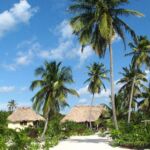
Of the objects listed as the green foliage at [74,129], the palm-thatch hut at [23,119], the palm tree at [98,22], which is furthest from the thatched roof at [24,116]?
the palm tree at [98,22]

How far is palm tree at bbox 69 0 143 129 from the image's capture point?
30.3 meters

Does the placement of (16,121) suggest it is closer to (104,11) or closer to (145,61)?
(145,61)

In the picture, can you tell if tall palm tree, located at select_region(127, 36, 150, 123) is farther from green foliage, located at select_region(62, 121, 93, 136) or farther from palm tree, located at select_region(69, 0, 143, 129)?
palm tree, located at select_region(69, 0, 143, 129)

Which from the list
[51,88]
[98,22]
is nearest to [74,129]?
[51,88]

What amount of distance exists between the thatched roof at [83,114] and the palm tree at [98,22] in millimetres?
31069

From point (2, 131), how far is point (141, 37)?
23131 millimetres

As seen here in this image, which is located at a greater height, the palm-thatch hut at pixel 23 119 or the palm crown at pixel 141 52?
the palm crown at pixel 141 52

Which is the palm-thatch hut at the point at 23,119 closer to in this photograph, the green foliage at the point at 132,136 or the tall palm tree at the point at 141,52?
the tall palm tree at the point at 141,52

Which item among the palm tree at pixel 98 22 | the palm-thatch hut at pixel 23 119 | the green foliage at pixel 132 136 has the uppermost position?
the palm tree at pixel 98 22

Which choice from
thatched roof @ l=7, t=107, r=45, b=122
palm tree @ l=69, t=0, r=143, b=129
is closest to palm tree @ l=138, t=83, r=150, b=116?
thatched roof @ l=7, t=107, r=45, b=122

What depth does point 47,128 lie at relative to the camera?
141 ft

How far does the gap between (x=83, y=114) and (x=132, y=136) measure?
119ft

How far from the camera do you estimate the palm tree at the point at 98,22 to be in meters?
30.3

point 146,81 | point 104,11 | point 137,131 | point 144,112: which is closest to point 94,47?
point 104,11
